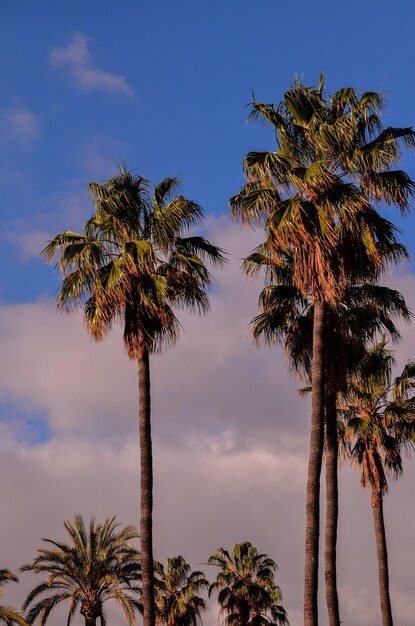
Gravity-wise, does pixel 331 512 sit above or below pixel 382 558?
below

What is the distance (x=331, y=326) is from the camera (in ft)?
97.8

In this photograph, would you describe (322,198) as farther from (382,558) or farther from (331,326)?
(382,558)

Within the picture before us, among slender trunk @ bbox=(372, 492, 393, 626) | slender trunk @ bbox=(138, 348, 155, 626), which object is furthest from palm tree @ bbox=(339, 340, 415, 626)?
slender trunk @ bbox=(138, 348, 155, 626)

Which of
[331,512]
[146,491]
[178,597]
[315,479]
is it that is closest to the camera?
[315,479]

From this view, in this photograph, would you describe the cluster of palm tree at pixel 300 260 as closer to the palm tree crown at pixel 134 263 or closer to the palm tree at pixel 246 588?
the palm tree crown at pixel 134 263

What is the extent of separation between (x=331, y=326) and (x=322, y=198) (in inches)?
208

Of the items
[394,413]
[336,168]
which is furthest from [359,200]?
[394,413]

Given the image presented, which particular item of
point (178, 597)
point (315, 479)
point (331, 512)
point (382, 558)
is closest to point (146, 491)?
point (315, 479)

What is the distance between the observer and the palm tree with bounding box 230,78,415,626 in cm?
2558

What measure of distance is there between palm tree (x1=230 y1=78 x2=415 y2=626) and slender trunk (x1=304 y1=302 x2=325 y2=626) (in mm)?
27

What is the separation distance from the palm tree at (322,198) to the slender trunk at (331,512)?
391 centimetres

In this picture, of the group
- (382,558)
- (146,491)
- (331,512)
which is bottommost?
(331,512)

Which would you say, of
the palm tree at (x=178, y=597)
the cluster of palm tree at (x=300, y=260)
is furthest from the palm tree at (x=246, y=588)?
the cluster of palm tree at (x=300, y=260)

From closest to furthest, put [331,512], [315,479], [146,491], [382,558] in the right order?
[315,479] → [146,491] → [331,512] → [382,558]
